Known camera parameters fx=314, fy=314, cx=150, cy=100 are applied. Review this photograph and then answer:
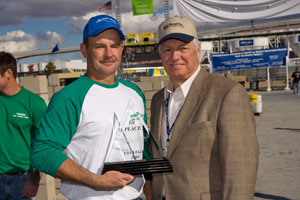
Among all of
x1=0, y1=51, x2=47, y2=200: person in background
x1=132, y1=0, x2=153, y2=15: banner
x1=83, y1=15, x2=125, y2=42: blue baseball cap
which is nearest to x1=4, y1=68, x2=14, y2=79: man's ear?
x1=0, y1=51, x2=47, y2=200: person in background

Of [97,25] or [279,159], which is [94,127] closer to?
[97,25]

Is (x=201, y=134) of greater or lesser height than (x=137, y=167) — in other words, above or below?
above

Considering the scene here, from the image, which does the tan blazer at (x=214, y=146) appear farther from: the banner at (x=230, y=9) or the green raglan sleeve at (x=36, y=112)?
the banner at (x=230, y=9)

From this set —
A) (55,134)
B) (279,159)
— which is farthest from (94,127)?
(279,159)

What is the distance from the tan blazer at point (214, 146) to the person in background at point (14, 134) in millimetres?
1569

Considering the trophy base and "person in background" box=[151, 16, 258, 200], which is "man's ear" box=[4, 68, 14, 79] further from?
the trophy base

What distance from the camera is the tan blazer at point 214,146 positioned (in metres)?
2.01

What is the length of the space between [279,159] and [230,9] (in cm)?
775

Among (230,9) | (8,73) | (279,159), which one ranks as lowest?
(279,159)

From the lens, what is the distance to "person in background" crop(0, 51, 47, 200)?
3117mm

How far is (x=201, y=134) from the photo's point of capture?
6.82ft

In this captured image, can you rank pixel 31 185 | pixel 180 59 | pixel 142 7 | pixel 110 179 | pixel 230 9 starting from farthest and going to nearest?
pixel 142 7 < pixel 230 9 < pixel 31 185 < pixel 180 59 < pixel 110 179

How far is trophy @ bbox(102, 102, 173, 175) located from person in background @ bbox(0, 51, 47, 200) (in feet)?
4.76

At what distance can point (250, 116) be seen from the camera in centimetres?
205
